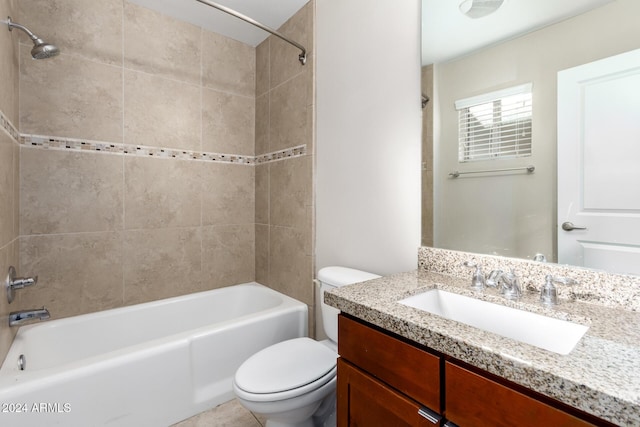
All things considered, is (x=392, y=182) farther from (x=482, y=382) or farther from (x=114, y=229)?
(x=114, y=229)

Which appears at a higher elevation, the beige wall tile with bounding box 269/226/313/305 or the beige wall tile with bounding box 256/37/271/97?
the beige wall tile with bounding box 256/37/271/97

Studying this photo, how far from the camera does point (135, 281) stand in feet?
6.54

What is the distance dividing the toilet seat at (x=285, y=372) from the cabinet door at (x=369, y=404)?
304 mm

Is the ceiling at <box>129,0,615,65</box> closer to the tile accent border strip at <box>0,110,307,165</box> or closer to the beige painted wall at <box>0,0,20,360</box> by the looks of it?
the beige painted wall at <box>0,0,20,360</box>

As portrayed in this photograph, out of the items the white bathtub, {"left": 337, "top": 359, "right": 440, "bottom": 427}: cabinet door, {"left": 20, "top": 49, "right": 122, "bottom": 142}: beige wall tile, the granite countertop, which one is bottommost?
the white bathtub

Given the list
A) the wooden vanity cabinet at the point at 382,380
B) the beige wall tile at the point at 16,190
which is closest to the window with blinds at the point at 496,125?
the wooden vanity cabinet at the point at 382,380

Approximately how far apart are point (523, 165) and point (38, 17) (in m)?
2.56

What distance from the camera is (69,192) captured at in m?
1.76

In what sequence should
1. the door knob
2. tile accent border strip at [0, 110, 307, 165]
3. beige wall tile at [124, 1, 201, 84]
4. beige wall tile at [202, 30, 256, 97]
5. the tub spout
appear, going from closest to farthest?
the door knob
the tub spout
tile accent border strip at [0, 110, 307, 165]
beige wall tile at [124, 1, 201, 84]
beige wall tile at [202, 30, 256, 97]

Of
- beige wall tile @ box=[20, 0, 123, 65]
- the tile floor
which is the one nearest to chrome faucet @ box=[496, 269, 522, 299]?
the tile floor

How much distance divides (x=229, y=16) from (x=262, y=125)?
76 cm

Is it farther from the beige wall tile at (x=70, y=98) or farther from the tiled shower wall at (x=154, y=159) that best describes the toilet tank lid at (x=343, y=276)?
the beige wall tile at (x=70, y=98)

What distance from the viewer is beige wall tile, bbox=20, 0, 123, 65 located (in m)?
1.66

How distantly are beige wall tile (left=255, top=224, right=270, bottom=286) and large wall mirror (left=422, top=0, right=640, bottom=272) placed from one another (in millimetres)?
1411
